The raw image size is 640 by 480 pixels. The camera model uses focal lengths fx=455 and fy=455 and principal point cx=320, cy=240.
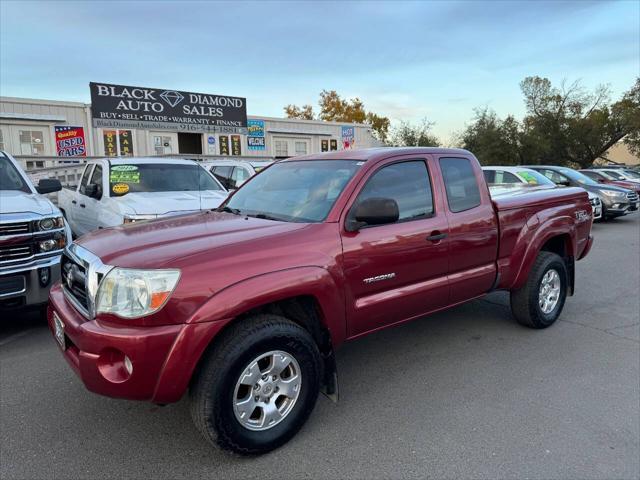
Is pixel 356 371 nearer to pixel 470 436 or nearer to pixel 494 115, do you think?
pixel 470 436

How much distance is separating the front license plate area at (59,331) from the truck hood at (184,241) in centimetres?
50

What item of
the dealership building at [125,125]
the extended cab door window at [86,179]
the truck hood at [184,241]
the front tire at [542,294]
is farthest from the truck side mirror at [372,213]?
the dealership building at [125,125]

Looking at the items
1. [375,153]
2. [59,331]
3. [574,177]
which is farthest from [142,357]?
[574,177]

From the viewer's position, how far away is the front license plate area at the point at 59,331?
2.80m

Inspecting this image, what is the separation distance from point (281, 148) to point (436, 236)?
919 inches

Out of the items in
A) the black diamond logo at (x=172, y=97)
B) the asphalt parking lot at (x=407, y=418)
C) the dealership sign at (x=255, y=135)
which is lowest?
the asphalt parking lot at (x=407, y=418)

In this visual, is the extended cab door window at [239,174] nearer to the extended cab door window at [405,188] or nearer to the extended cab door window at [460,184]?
the extended cab door window at [460,184]

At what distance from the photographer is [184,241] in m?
2.72

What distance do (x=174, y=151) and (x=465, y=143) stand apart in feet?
66.4

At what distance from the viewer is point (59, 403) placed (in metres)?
3.26

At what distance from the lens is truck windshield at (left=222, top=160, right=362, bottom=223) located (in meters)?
3.20

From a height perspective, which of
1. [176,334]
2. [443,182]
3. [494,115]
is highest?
[494,115]

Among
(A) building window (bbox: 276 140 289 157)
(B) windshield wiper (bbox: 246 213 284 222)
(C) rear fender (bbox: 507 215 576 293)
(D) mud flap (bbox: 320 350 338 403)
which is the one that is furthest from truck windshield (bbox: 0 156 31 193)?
(A) building window (bbox: 276 140 289 157)

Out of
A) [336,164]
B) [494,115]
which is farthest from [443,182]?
[494,115]
